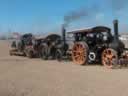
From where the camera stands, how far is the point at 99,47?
19.1 metres

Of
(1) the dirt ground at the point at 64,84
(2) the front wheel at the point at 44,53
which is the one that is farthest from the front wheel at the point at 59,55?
(1) the dirt ground at the point at 64,84

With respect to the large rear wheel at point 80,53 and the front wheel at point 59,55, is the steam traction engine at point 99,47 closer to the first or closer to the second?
the large rear wheel at point 80,53

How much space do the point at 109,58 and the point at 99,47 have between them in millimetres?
1440

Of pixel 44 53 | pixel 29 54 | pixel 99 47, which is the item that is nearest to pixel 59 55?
pixel 44 53

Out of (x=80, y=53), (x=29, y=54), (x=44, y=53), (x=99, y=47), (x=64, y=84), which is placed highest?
(x=99, y=47)

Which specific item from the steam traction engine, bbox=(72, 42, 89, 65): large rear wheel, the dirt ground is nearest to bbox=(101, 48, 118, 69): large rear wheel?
the steam traction engine

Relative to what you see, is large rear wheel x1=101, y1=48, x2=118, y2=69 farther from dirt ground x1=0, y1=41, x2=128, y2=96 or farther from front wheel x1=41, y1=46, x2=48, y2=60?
front wheel x1=41, y1=46, x2=48, y2=60

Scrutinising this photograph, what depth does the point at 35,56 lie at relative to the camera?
27109 mm

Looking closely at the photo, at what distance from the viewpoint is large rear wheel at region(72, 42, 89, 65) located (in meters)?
19.4

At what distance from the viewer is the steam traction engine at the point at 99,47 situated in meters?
17.7

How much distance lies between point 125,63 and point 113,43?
1.17m

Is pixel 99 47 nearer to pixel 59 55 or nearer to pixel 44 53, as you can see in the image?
pixel 59 55

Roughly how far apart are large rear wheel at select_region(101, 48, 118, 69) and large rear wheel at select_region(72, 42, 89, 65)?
127 cm

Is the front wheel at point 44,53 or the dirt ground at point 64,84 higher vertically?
the front wheel at point 44,53
